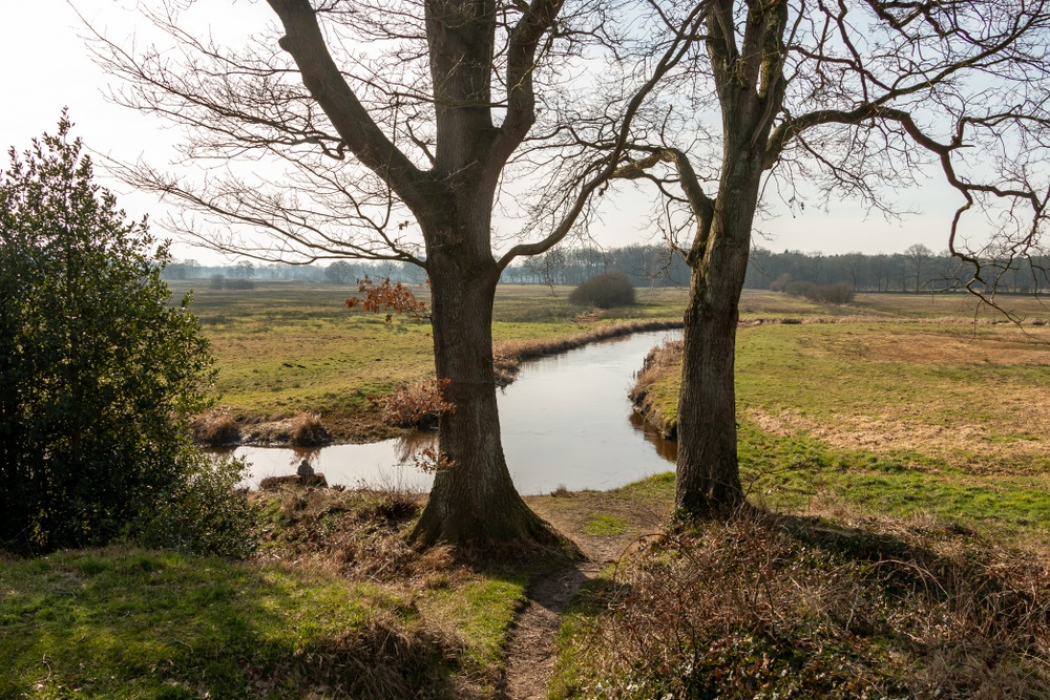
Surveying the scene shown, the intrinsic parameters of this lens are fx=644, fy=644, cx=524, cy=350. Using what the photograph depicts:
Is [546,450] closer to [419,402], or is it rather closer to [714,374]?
[714,374]

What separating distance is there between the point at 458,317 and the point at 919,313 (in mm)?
71820

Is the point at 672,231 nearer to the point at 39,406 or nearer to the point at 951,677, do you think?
the point at 951,677

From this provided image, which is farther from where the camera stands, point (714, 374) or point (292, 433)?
point (292, 433)

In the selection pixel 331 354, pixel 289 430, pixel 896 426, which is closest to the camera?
pixel 896 426

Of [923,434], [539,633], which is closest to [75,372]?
[539,633]

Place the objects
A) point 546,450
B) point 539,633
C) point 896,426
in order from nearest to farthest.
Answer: point 539,633 < point 896,426 < point 546,450

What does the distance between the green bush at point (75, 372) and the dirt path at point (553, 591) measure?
468 cm

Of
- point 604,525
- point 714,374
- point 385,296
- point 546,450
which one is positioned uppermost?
point 385,296

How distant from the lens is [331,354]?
1404 inches

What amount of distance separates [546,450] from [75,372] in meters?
14.0

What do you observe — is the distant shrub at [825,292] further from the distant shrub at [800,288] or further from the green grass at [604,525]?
the green grass at [604,525]

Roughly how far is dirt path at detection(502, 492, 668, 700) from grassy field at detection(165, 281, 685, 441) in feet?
12.3

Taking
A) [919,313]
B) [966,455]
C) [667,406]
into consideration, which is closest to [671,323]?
[919,313]

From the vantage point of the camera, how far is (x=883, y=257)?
4574 inches
